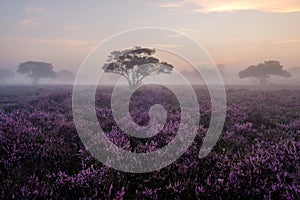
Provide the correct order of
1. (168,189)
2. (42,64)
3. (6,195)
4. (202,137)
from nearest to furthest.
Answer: (6,195)
(168,189)
(202,137)
(42,64)

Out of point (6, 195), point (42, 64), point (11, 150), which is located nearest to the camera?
point (6, 195)

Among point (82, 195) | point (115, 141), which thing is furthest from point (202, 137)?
point (82, 195)

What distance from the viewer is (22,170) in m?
3.89

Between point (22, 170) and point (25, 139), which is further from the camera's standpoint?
point (25, 139)

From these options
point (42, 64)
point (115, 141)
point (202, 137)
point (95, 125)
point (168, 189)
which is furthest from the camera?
point (42, 64)

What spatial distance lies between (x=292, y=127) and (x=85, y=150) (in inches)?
228

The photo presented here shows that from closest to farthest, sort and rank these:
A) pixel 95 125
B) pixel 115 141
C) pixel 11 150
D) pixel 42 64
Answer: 1. pixel 11 150
2. pixel 115 141
3. pixel 95 125
4. pixel 42 64

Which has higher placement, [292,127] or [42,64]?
[42,64]

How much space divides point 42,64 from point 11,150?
125 meters

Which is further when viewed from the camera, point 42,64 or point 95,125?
point 42,64

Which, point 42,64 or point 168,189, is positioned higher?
point 42,64

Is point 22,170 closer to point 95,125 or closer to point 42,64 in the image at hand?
point 95,125

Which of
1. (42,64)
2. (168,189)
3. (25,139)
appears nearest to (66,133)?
(25,139)

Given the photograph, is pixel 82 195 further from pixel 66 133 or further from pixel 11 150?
pixel 66 133
